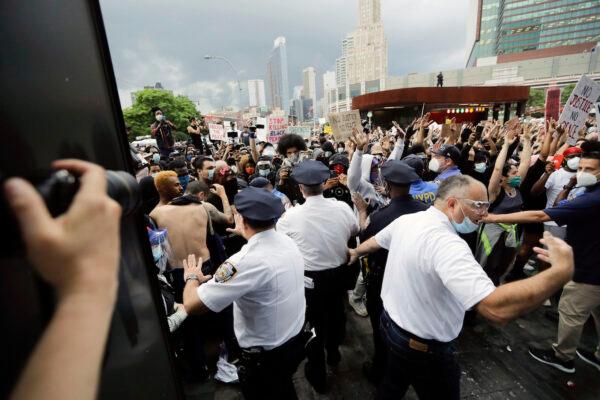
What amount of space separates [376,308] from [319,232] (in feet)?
3.14

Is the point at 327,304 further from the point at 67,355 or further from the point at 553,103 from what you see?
the point at 553,103

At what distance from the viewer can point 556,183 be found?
4.49m

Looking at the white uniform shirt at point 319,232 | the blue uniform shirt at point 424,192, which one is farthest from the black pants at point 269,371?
the blue uniform shirt at point 424,192

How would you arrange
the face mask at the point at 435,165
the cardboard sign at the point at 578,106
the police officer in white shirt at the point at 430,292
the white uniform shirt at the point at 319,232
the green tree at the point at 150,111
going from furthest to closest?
the green tree at the point at 150,111 → the cardboard sign at the point at 578,106 → the face mask at the point at 435,165 → the white uniform shirt at the point at 319,232 → the police officer in white shirt at the point at 430,292

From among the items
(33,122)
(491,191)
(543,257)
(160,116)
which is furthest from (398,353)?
(160,116)

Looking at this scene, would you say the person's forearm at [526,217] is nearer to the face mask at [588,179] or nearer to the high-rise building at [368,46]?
the face mask at [588,179]

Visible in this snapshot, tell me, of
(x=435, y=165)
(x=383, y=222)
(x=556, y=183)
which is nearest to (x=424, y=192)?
(x=383, y=222)

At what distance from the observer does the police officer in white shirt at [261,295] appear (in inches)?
77.9

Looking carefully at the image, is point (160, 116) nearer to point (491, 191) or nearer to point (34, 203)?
point (491, 191)

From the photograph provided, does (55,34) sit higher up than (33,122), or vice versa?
(55,34)

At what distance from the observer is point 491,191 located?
3994mm

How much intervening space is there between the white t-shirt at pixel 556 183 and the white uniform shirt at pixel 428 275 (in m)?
3.59

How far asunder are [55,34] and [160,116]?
8640 millimetres

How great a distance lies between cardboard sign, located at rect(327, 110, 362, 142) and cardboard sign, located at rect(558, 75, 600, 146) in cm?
373
